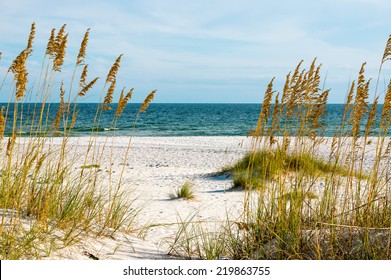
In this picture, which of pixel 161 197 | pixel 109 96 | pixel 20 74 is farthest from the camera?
pixel 161 197

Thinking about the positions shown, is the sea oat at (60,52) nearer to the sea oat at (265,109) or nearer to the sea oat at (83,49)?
the sea oat at (83,49)

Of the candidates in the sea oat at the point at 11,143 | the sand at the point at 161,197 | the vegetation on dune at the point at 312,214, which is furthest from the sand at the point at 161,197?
the sea oat at the point at 11,143

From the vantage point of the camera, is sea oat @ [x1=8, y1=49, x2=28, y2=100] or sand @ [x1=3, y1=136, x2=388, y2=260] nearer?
sea oat @ [x1=8, y1=49, x2=28, y2=100]

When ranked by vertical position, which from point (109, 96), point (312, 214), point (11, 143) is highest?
point (109, 96)

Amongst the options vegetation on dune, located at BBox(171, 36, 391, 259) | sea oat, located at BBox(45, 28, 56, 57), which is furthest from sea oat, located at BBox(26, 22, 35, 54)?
vegetation on dune, located at BBox(171, 36, 391, 259)

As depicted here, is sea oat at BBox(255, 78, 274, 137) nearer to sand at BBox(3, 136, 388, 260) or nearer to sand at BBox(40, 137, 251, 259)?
sand at BBox(3, 136, 388, 260)

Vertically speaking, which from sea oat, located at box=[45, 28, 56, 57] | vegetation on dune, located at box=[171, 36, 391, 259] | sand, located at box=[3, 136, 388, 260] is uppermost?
sea oat, located at box=[45, 28, 56, 57]

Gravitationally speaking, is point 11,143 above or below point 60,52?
below

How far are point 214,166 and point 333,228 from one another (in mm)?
10864

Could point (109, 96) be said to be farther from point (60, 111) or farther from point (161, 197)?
point (161, 197)

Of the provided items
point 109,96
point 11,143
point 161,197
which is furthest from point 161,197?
point 11,143

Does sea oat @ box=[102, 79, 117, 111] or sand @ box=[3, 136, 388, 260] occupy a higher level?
sea oat @ box=[102, 79, 117, 111]

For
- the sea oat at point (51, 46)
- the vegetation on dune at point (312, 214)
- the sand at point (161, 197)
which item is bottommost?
the sand at point (161, 197)

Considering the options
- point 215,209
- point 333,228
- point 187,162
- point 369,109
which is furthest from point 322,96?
point 187,162
